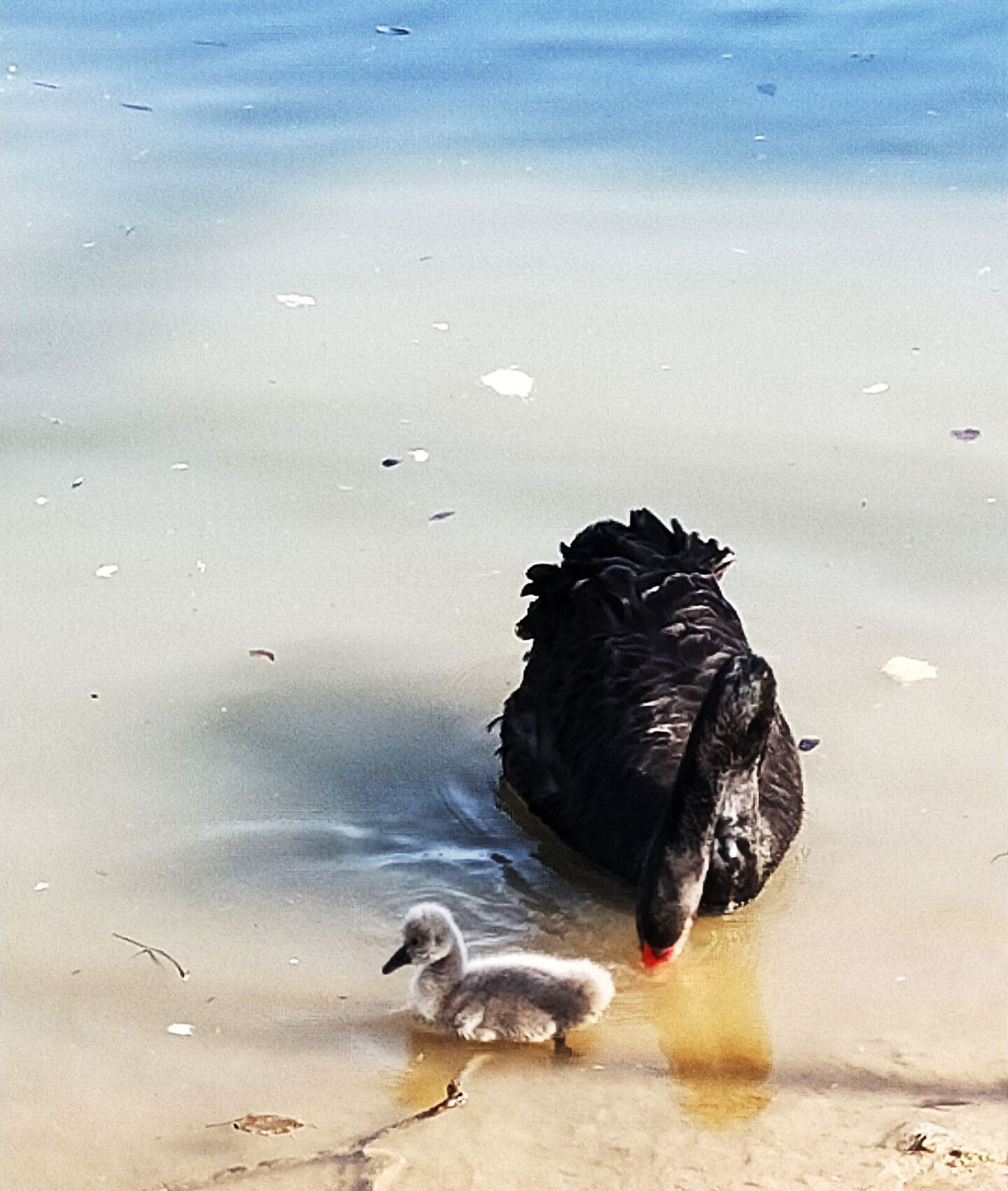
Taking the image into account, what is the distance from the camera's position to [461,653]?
466 centimetres

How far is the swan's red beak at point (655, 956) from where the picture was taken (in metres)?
3.55

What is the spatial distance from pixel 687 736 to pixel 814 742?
432mm

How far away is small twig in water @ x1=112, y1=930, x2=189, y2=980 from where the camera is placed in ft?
12.1

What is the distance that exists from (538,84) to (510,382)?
8.84ft

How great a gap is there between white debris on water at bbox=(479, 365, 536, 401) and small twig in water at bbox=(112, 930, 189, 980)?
2.37 meters

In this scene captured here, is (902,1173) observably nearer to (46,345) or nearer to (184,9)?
(46,345)

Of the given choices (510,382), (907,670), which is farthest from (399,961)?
(510,382)

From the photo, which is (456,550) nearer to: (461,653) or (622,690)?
(461,653)

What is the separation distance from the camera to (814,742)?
4.34 metres

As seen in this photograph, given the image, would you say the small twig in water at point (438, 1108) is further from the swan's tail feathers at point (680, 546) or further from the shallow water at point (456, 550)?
the swan's tail feathers at point (680, 546)

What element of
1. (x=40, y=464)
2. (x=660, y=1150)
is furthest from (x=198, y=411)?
(x=660, y=1150)

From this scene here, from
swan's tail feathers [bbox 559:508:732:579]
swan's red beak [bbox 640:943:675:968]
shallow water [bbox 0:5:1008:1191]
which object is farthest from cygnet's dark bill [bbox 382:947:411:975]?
swan's tail feathers [bbox 559:508:732:579]

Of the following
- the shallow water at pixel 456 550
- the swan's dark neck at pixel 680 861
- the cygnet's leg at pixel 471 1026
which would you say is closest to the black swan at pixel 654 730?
the swan's dark neck at pixel 680 861

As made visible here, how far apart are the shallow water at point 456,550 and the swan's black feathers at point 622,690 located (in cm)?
12
